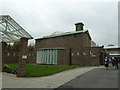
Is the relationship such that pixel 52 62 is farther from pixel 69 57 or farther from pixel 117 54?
pixel 117 54

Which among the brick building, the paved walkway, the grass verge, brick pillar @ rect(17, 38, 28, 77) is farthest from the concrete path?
the brick building

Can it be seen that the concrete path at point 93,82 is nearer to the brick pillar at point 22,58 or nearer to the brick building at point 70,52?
the brick pillar at point 22,58

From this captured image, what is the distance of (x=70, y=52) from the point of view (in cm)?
2948

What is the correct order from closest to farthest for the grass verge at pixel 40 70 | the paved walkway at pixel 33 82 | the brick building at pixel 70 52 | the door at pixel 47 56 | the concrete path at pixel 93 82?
the concrete path at pixel 93 82, the paved walkway at pixel 33 82, the grass verge at pixel 40 70, the brick building at pixel 70 52, the door at pixel 47 56

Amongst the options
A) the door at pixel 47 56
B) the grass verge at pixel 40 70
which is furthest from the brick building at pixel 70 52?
the grass verge at pixel 40 70

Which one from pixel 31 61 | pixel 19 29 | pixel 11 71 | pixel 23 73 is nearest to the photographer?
pixel 23 73

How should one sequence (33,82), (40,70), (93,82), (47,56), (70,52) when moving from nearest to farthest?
(93,82)
(33,82)
(40,70)
(70,52)
(47,56)

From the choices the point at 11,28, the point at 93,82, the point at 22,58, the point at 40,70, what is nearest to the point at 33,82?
the point at 22,58

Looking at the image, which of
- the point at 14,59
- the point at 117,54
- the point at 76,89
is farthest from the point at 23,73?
the point at 117,54

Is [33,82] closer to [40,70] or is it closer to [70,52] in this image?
[40,70]

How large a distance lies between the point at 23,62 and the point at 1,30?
3598 mm

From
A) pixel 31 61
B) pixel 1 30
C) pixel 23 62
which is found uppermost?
pixel 1 30

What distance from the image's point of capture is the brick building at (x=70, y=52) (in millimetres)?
26688

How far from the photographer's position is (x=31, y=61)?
35875 millimetres
